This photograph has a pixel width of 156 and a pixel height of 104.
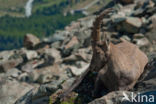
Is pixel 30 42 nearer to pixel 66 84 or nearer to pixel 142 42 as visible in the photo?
pixel 142 42

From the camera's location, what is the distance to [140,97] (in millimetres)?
8133

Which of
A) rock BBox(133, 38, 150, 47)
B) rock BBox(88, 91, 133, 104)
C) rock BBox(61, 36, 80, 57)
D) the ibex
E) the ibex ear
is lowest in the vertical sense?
rock BBox(88, 91, 133, 104)

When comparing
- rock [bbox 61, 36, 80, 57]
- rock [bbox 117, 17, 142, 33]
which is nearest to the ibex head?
rock [bbox 61, 36, 80, 57]

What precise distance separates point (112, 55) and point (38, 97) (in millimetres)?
3756

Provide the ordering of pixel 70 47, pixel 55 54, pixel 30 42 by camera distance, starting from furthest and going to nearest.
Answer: pixel 30 42 → pixel 70 47 → pixel 55 54

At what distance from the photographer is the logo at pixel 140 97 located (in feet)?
25.4

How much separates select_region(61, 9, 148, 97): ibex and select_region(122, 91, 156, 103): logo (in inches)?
52.3

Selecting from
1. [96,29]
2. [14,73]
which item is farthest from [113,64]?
[14,73]

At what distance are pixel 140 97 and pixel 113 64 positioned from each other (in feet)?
6.65

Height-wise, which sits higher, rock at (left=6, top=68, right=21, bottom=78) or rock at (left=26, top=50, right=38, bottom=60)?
rock at (left=26, top=50, right=38, bottom=60)

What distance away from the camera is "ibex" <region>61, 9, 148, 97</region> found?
9883 mm

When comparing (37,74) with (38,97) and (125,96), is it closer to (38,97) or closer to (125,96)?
(38,97)

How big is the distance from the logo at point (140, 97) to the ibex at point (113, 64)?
4.36ft

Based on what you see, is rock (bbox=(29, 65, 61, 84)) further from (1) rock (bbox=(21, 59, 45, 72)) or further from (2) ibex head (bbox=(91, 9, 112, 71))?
(2) ibex head (bbox=(91, 9, 112, 71))
